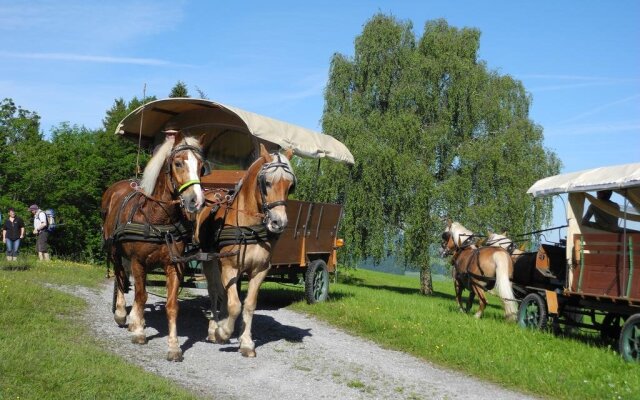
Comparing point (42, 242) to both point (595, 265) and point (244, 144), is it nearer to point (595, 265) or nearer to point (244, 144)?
point (244, 144)

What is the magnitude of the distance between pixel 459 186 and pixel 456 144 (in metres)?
2.66

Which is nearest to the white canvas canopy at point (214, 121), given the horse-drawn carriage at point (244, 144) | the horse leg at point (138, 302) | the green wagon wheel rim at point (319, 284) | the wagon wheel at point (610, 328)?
the horse-drawn carriage at point (244, 144)

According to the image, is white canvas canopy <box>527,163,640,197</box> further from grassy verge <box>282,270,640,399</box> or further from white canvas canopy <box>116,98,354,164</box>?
white canvas canopy <box>116,98,354,164</box>

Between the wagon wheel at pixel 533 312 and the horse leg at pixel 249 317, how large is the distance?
→ 5.61 meters

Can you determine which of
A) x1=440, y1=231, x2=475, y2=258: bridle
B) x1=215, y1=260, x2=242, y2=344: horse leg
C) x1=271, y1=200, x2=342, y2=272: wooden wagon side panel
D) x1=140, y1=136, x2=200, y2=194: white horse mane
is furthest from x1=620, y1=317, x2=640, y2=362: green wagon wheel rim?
x1=140, y1=136, x2=200, y2=194: white horse mane

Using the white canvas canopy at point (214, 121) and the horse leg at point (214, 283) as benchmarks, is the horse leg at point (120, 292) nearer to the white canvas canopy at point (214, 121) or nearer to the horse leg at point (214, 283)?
the horse leg at point (214, 283)

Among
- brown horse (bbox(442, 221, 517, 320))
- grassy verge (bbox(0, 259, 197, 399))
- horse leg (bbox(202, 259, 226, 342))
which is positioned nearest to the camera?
grassy verge (bbox(0, 259, 197, 399))

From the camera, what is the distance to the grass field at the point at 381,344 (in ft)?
20.5

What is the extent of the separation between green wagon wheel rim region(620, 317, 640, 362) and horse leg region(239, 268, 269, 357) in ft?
17.1

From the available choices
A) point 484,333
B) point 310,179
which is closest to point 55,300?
point 484,333

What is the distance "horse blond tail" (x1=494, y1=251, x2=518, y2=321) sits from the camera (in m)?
13.4

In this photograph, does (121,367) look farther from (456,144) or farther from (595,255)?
(456,144)

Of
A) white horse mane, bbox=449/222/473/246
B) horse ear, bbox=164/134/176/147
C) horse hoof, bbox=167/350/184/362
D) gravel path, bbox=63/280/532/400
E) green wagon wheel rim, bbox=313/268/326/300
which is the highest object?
horse ear, bbox=164/134/176/147

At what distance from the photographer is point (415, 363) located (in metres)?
9.30
